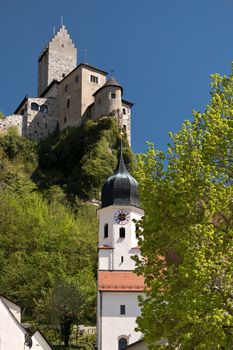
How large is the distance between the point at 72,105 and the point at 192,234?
68556 mm

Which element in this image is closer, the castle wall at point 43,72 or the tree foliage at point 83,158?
the tree foliage at point 83,158

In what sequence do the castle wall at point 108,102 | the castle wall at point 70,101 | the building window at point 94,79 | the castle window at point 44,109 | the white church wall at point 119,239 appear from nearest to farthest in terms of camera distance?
the white church wall at point 119,239 < the castle wall at point 108,102 < the castle wall at point 70,101 < the building window at point 94,79 < the castle window at point 44,109

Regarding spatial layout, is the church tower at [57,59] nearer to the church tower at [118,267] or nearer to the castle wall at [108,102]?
the castle wall at [108,102]

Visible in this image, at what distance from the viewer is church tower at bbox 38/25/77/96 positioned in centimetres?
9650

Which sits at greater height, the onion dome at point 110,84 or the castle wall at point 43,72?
the castle wall at point 43,72

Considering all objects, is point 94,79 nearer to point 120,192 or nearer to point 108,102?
point 108,102

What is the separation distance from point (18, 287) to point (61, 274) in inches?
146

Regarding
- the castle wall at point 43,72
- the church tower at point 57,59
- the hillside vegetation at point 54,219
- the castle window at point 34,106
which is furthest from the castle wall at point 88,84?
the castle wall at point 43,72

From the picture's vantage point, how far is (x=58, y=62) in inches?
3863

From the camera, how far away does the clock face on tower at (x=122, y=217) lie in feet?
138

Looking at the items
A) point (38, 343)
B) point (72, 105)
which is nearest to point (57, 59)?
point (72, 105)

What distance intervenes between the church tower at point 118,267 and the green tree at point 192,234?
22.5 meters

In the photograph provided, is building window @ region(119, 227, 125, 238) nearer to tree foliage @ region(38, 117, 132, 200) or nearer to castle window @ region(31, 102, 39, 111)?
tree foliage @ region(38, 117, 132, 200)

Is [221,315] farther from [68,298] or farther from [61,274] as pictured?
[61,274]
